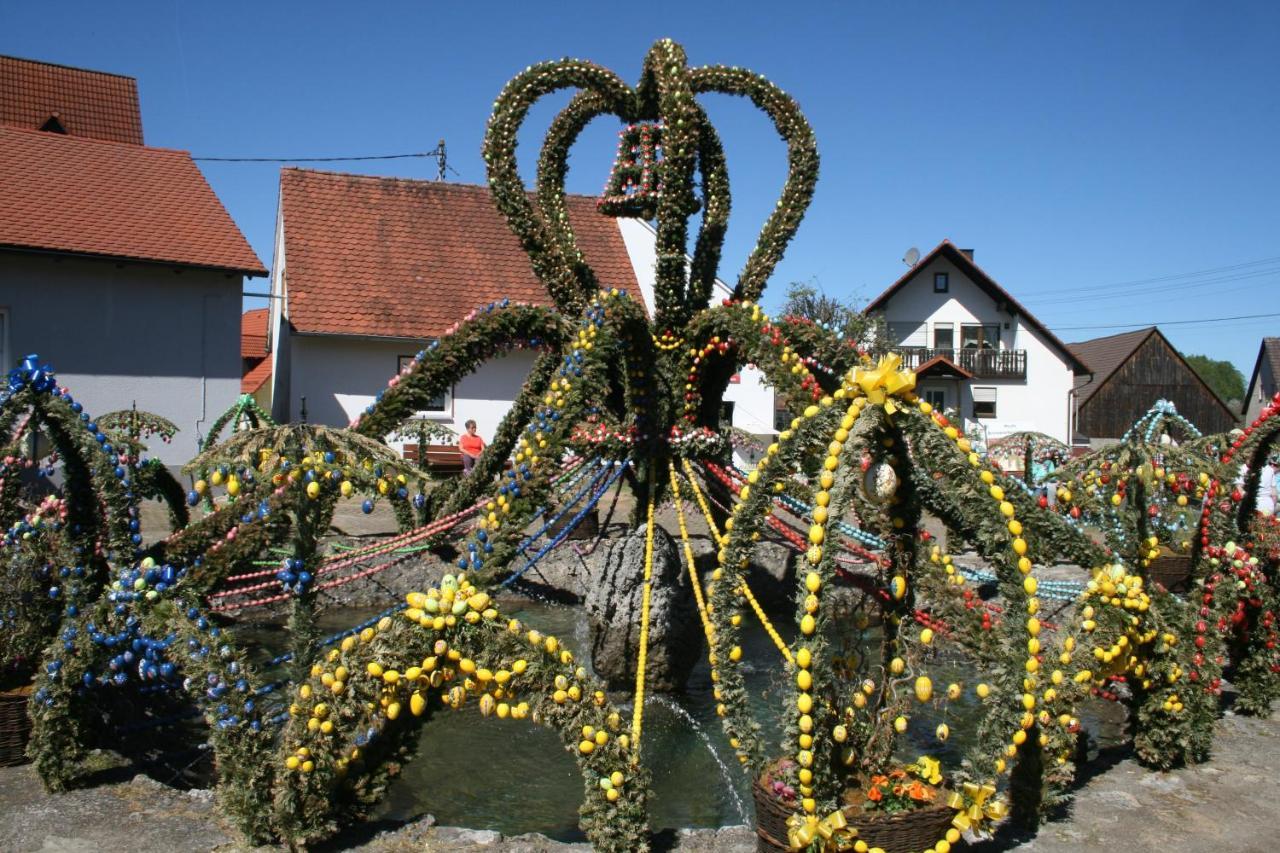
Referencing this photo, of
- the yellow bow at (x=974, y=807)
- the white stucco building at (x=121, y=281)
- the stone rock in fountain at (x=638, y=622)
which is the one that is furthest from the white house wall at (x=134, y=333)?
the yellow bow at (x=974, y=807)

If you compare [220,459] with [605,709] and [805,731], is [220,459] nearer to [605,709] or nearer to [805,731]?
[605,709]

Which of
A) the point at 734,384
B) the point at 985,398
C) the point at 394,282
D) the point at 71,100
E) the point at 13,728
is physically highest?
the point at 71,100

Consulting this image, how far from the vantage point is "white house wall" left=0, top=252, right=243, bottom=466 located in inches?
631

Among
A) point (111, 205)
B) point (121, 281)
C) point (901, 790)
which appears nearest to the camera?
point (901, 790)

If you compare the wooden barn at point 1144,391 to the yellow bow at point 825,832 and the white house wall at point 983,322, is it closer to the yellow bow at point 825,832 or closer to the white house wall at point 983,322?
the white house wall at point 983,322

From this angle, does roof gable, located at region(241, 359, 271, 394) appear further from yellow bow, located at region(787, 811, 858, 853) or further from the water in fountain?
yellow bow, located at region(787, 811, 858, 853)

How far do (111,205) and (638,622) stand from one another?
14152 mm

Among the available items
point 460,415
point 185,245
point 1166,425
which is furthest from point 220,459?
point 460,415

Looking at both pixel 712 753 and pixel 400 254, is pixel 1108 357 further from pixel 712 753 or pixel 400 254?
pixel 712 753

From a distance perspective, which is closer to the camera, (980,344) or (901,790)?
(901,790)

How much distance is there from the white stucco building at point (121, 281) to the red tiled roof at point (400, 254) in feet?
7.97

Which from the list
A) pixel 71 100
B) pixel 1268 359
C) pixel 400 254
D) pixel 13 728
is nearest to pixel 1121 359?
pixel 1268 359

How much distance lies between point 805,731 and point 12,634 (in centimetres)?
451

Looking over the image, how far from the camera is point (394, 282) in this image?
2123 cm
